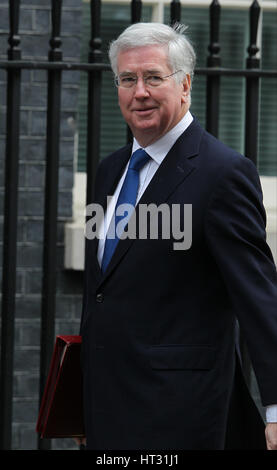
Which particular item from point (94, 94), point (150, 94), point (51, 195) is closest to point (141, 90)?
point (150, 94)

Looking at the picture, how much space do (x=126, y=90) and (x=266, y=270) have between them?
704 mm

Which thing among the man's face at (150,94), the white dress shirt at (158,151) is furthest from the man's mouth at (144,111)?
the white dress shirt at (158,151)

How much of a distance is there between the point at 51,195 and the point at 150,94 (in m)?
1.11

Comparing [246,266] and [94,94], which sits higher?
[94,94]

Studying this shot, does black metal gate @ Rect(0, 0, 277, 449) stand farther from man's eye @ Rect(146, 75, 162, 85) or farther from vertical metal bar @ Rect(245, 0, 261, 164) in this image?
man's eye @ Rect(146, 75, 162, 85)

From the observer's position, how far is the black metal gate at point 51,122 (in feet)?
13.8

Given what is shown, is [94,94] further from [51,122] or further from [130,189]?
[130,189]

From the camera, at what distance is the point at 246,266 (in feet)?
10.3

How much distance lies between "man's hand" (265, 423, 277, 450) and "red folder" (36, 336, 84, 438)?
29.0 inches

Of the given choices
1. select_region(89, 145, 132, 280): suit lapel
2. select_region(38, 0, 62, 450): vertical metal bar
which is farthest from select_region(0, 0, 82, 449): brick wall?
select_region(89, 145, 132, 280): suit lapel
